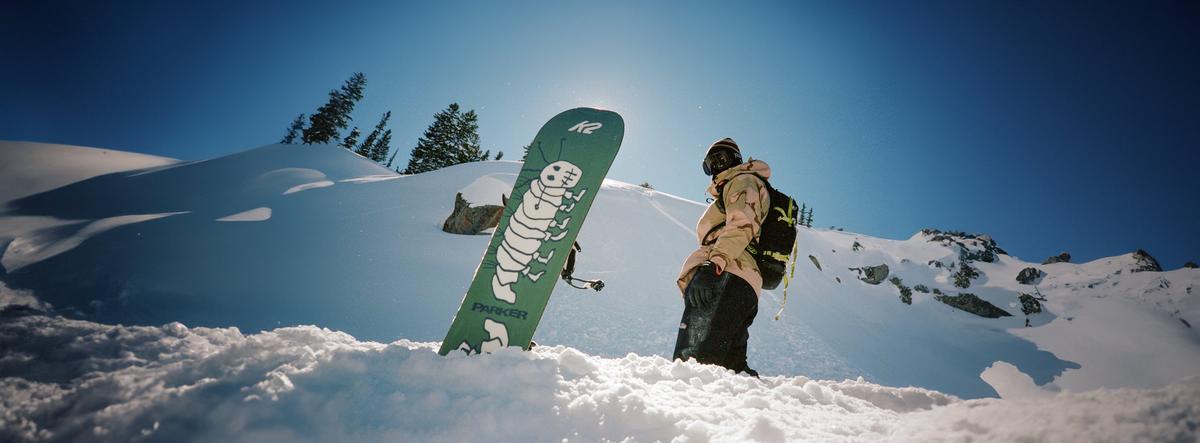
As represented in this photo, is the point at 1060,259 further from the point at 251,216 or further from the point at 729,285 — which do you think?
the point at 251,216

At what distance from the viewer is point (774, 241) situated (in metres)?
3.21

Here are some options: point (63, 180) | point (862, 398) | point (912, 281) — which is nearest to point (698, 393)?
point (862, 398)

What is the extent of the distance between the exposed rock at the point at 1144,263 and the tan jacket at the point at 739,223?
36.3 meters

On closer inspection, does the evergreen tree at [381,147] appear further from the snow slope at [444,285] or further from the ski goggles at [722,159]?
the ski goggles at [722,159]

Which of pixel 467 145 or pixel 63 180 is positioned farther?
pixel 467 145

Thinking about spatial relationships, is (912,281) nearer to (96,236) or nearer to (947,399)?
(947,399)

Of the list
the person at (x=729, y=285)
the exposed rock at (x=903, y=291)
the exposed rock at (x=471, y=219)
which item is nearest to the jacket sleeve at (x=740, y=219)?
the person at (x=729, y=285)

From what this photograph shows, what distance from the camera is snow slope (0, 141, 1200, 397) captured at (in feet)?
21.6

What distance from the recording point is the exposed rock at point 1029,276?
73.4ft

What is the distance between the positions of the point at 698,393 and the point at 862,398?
1.20 m

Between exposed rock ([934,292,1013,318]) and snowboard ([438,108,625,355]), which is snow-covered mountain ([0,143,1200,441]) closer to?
exposed rock ([934,292,1013,318])

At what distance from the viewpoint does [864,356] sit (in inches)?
418

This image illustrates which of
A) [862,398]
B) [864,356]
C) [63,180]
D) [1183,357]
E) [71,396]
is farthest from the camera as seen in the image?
[63,180]

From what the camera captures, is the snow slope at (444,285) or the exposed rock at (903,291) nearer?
the snow slope at (444,285)
